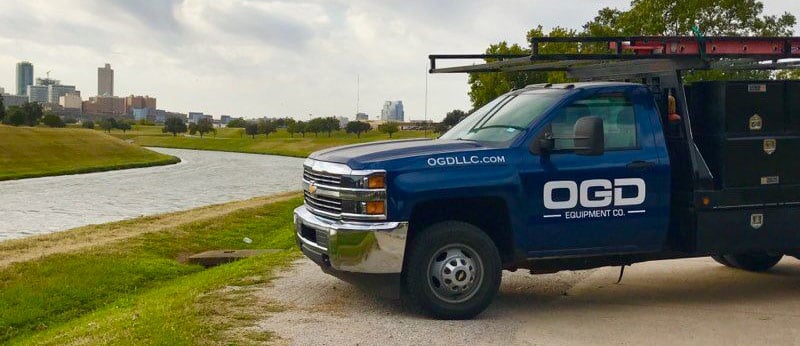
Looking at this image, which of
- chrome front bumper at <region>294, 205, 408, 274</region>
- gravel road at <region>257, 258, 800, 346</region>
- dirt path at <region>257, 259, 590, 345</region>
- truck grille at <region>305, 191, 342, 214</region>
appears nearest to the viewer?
dirt path at <region>257, 259, 590, 345</region>

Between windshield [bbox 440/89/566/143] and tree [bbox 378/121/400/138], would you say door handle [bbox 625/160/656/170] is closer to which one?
windshield [bbox 440/89/566/143]

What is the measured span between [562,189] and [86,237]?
16016 mm

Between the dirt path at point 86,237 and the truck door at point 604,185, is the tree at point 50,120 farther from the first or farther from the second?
the truck door at point 604,185

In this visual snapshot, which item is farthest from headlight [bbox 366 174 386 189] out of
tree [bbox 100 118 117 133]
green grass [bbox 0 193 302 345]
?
tree [bbox 100 118 117 133]

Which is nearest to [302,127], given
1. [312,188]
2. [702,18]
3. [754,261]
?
[702,18]

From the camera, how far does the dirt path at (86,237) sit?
1776 centimetres

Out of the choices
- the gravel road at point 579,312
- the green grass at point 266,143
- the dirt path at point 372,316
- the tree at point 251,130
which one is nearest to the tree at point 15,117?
the green grass at point 266,143

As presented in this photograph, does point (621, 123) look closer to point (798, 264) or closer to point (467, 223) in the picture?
point (467, 223)

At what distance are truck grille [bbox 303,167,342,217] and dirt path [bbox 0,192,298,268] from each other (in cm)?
973

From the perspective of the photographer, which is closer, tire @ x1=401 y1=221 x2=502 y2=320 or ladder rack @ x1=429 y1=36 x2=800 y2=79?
tire @ x1=401 y1=221 x2=502 y2=320

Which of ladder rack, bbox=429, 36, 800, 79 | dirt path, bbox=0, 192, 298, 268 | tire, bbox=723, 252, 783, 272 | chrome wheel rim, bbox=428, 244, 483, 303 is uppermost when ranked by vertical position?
ladder rack, bbox=429, 36, 800, 79

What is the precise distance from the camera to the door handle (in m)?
8.10

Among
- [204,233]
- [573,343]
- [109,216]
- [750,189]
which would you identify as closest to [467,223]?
[573,343]

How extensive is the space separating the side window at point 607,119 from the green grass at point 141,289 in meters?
3.30
